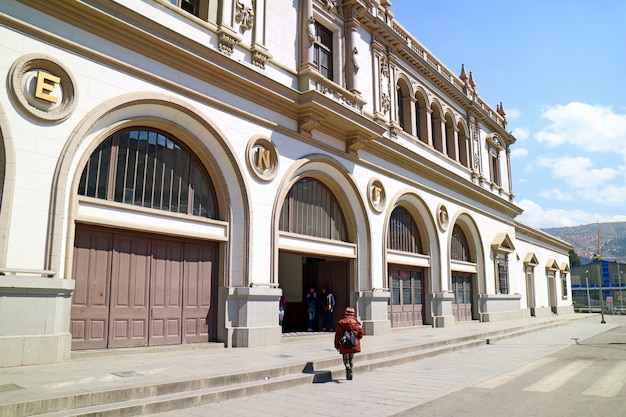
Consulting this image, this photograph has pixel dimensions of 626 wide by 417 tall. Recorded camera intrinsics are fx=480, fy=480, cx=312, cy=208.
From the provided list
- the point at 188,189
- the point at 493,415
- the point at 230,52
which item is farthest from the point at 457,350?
the point at 230,52

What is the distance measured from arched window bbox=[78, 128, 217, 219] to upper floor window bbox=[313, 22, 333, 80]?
21.5 feet

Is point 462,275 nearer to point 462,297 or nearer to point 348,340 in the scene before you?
point 462,297

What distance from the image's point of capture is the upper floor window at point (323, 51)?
16328 millimetres

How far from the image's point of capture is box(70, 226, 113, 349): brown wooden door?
31.1 ft

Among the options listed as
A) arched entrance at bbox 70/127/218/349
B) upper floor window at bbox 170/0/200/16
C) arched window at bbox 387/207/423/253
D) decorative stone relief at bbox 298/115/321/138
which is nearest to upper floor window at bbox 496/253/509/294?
arched window at bbox 387/207/423/253

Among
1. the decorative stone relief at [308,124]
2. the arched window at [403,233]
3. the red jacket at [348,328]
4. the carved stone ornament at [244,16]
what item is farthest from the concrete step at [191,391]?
the carved stone ornament at [244,16]

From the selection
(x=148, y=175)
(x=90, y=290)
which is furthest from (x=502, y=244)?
(x=90, y=290)

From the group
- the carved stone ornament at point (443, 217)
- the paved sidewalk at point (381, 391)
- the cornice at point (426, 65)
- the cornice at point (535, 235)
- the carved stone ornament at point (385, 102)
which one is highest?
the cornice at point (426, 65)

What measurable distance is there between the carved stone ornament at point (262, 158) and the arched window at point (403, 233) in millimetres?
7250

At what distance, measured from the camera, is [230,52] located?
41.2 feet

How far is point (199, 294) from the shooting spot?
11.8 m

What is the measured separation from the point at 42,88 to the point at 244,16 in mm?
6052

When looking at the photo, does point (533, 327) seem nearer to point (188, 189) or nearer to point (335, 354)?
point (335, 354)

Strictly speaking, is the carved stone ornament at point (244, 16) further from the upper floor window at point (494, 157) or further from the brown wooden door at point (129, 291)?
the upper floor window at point (494, 157)
